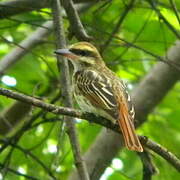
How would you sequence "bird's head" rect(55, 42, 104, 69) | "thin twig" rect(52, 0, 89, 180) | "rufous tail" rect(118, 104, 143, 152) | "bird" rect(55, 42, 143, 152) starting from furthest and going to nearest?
"bird's head" rect(55, 42, 104, 69) → "bird" rect(55, 42, 143, 152) → "rufous tail" rect(118, 104, 143, 152) → "thin twig" rect(52, 0, 89, 180)

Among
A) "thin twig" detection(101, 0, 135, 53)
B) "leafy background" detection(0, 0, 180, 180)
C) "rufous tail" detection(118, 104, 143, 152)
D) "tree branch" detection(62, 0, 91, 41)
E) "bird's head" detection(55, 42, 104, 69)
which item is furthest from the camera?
"leafy background" detection(0, 0, 180, 180)

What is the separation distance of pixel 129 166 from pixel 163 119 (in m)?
0.69

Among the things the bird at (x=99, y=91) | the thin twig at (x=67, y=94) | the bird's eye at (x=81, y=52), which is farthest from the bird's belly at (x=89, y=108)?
the bird's eye at (x=81, y=52)

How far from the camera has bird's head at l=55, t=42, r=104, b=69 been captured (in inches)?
242

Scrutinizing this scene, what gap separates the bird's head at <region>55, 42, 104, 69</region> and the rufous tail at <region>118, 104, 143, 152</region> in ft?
2.75

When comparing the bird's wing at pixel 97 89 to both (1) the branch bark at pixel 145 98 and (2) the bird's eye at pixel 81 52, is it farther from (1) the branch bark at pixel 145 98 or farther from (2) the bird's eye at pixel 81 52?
(1) the branch bark at pixel 145 98

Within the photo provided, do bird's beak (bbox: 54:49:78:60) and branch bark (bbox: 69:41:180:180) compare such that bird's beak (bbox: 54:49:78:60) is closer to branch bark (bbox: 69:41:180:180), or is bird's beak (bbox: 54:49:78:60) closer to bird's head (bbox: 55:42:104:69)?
bird's head (bbox: 55:42:104:69)

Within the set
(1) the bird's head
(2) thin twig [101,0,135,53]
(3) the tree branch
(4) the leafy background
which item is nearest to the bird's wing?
(1) the bird's head

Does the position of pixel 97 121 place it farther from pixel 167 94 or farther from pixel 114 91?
pixel 167 94

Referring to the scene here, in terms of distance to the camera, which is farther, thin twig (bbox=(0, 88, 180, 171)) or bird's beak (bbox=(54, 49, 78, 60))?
bird's beak (bbox=(54, 49, 78, 60))

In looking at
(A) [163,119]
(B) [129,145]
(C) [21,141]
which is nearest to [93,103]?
(B) [129,145]

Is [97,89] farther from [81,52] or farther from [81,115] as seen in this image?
[81,115]

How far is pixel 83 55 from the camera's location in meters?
6.47

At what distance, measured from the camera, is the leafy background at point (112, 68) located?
7016mm
